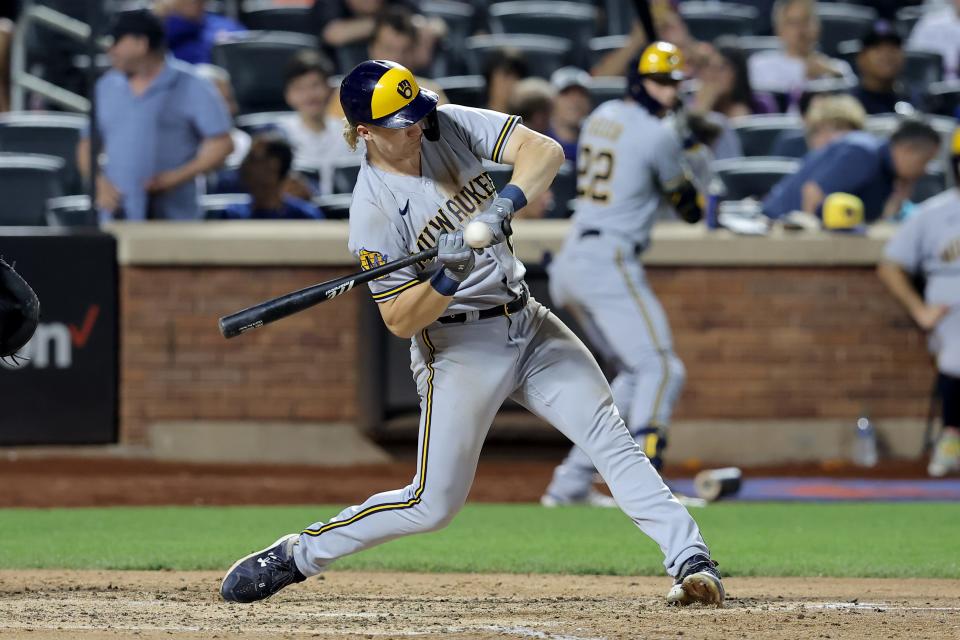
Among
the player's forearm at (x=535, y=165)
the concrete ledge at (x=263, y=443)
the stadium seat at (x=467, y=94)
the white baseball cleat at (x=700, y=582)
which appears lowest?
the concrete ledge at (x=263, y=443)

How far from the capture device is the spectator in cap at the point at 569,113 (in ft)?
36.5

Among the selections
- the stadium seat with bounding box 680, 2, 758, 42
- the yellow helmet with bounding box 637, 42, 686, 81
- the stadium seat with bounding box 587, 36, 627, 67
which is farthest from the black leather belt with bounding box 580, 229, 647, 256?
the stadium seat with bounding box 680, 2, 758, 42

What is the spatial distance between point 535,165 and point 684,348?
5.85 meters

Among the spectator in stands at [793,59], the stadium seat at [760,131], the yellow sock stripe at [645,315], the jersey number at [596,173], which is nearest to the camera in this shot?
the yellow sock stripe at [645,315]

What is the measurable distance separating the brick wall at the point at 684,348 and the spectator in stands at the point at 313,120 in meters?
1.08

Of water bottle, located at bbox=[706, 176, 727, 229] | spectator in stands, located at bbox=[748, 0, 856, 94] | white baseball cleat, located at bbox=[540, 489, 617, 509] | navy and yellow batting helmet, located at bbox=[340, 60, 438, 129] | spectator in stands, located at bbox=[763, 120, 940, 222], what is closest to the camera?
navy and yellow batting helmet, located at bbox=[340, 60, 438, 129]

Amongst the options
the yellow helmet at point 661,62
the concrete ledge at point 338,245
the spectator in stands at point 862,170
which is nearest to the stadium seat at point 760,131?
the spectator in stands at point 862,170

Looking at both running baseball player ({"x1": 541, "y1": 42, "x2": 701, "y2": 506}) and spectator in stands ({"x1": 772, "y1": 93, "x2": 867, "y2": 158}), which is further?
spectator in stands ({"x1": 772, "y1": 93, "x2": 867, "y2": 158})

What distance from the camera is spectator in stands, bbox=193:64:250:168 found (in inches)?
445

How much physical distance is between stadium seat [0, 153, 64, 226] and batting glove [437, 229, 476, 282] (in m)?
6.32

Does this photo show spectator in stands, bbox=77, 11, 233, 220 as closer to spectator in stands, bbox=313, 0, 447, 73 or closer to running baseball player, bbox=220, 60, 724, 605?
spectator in stands, bbox=313, 0, 447, 73

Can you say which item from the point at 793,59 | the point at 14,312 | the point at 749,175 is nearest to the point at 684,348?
the point at 749,175

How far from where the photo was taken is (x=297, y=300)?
5.14 metres

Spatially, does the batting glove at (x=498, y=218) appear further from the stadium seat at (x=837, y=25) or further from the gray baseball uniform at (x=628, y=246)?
the stadium seat at (x=837, y=25)
